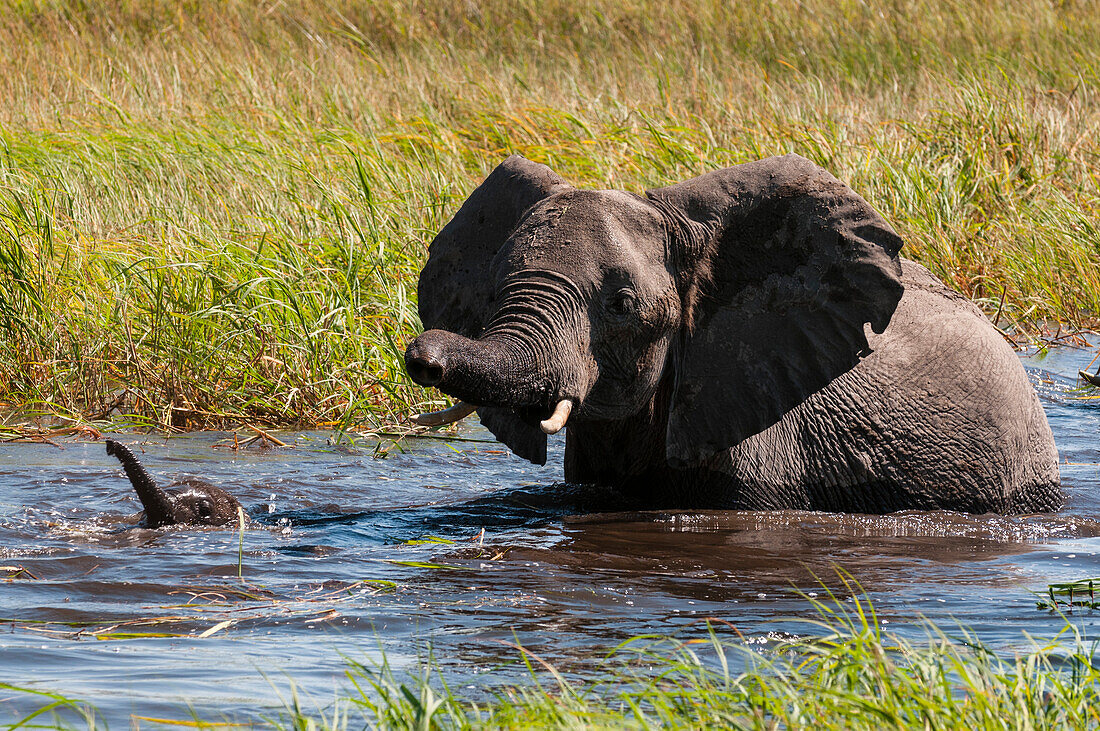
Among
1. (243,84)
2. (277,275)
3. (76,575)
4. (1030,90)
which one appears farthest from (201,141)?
(1030,90)

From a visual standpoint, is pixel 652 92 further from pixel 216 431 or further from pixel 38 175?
pixel 216 431

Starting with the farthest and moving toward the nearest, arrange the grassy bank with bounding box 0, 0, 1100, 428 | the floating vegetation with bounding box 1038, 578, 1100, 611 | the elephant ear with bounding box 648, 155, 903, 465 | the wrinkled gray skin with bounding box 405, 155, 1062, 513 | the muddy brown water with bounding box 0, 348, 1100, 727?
the grassy bank with bounding box 0, 0, 1100, 428, the elephant ear with bounding box 648, 155, 903, 465, the wrinkled gray skin with bounding box 405, 155, 1062, 513, the floating vegetation with bounding box 1038, 578, 1100, 611, the muddy brown water with bounding box 0, 348, 1100, 727

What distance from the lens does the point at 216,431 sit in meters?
7.20

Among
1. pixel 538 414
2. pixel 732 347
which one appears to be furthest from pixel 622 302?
pixel 732 347

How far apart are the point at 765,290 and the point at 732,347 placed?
0.23 m

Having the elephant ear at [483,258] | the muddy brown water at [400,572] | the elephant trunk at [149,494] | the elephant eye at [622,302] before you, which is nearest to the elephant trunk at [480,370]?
the elephant eye at [622,302]

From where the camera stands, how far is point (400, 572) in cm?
468

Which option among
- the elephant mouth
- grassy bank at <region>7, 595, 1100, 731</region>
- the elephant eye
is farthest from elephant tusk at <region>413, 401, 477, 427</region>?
grassy bank at <region>7, 595, 1100, 731</region>

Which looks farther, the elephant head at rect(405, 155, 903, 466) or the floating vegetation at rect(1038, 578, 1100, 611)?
the elephant head at rect(405, 155, 903, 466)

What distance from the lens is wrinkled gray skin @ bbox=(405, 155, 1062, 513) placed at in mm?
5066

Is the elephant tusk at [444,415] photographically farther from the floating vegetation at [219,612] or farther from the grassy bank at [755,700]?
the grassy bank at [755,700]

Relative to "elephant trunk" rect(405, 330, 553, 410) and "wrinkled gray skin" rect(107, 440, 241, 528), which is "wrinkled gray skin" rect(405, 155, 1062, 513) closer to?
"elephant trunk" rect(405, 330, 553, 410)

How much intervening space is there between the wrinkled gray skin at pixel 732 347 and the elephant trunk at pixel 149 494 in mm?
1114

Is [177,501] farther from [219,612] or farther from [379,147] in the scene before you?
[379,147]
